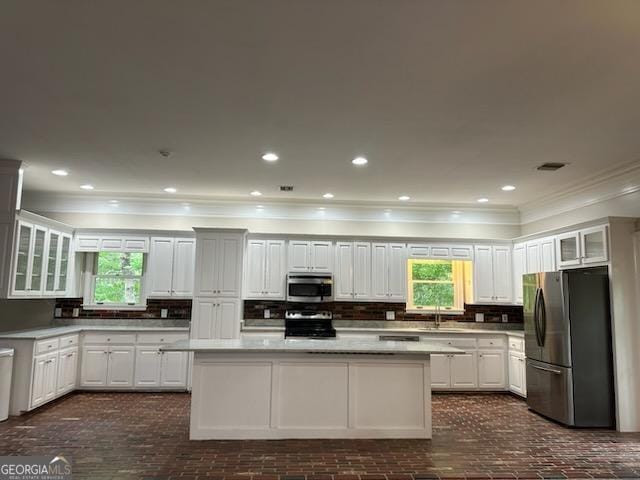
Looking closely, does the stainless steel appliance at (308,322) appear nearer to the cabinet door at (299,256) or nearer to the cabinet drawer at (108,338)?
the cabinet door at (299,256)

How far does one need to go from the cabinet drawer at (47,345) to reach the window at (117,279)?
138 cm

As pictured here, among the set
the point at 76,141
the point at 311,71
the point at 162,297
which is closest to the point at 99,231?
the point at 162,297

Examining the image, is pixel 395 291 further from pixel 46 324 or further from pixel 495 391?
pixel 46 324

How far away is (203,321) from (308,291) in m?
1.66

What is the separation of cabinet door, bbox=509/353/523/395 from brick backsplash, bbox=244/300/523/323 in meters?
0.95

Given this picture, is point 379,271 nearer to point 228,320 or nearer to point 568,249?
point 228,320

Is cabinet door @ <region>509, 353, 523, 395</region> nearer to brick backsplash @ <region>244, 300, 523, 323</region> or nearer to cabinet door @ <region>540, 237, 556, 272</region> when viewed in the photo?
brick backsplash @ <region>244, 300, 523, 323</region>

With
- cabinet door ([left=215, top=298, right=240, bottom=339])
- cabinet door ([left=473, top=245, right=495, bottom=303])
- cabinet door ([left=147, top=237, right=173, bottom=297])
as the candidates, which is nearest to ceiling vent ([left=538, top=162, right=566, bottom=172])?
cabinet door ([left=473, top=245, right=495, bottom=303])

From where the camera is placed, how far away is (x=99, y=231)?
6871 millimetres

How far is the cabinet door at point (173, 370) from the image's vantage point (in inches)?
255

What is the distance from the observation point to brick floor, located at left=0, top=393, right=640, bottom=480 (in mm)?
3570

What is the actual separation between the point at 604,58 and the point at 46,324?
774 centimetres

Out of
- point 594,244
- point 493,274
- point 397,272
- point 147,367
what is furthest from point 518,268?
point 147,367

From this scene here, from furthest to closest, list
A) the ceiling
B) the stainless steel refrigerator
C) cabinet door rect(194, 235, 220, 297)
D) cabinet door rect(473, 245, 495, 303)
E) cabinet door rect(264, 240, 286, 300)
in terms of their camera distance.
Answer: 1. cabinet door rect(473, 245, 495, 303)
2. cabinet door rect(264, 240, 286, 300)
3. cabinet door rect(194, 235, 220, 297)
4. the stainless steel refrigerator
5. the ceiling
